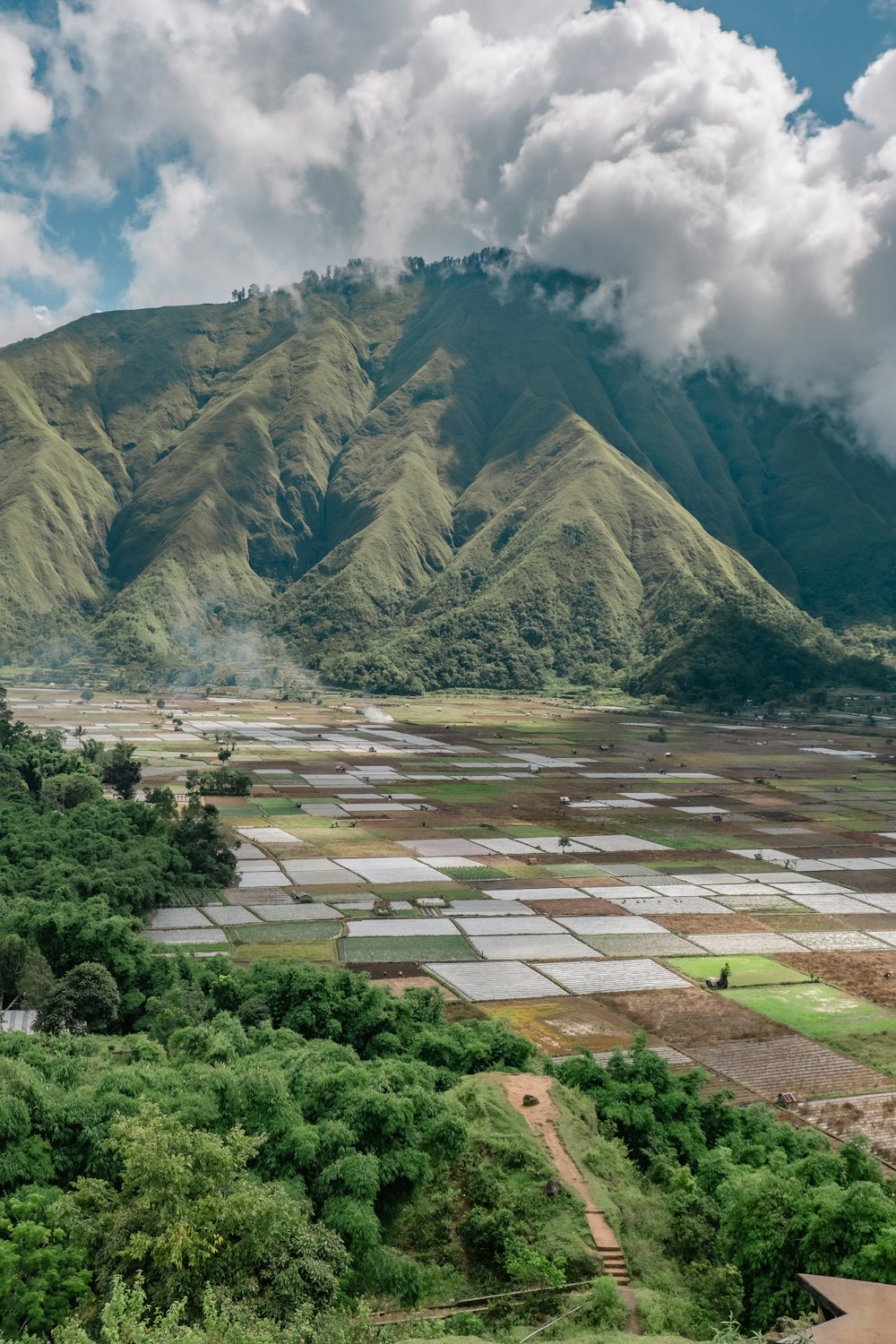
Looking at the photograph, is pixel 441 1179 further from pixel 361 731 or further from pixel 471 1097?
pixel 361 731

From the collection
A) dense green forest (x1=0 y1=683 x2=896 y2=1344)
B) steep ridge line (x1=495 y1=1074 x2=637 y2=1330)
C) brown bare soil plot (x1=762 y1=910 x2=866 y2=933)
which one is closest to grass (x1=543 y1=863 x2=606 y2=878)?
brown bare soil plot (x1=762 y1=910 x2=866 y2=933)

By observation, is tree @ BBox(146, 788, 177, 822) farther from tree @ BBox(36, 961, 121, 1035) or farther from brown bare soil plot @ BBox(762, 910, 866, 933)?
brown bare soil plot @ BBox(762, 910, 866, 933)

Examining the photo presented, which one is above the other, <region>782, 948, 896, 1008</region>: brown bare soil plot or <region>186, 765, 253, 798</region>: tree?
<region>186, 765, 253, 798</region>: tree

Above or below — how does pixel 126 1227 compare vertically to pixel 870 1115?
above

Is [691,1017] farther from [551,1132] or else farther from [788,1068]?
[551,1132]

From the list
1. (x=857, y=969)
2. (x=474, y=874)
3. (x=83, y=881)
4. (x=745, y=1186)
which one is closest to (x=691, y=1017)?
(x=857, y=969)

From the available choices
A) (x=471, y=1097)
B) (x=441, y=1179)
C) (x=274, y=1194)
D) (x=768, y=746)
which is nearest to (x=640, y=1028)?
(x=471, y=1097)

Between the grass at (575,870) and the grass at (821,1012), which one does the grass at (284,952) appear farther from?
the grass at (575,870)
